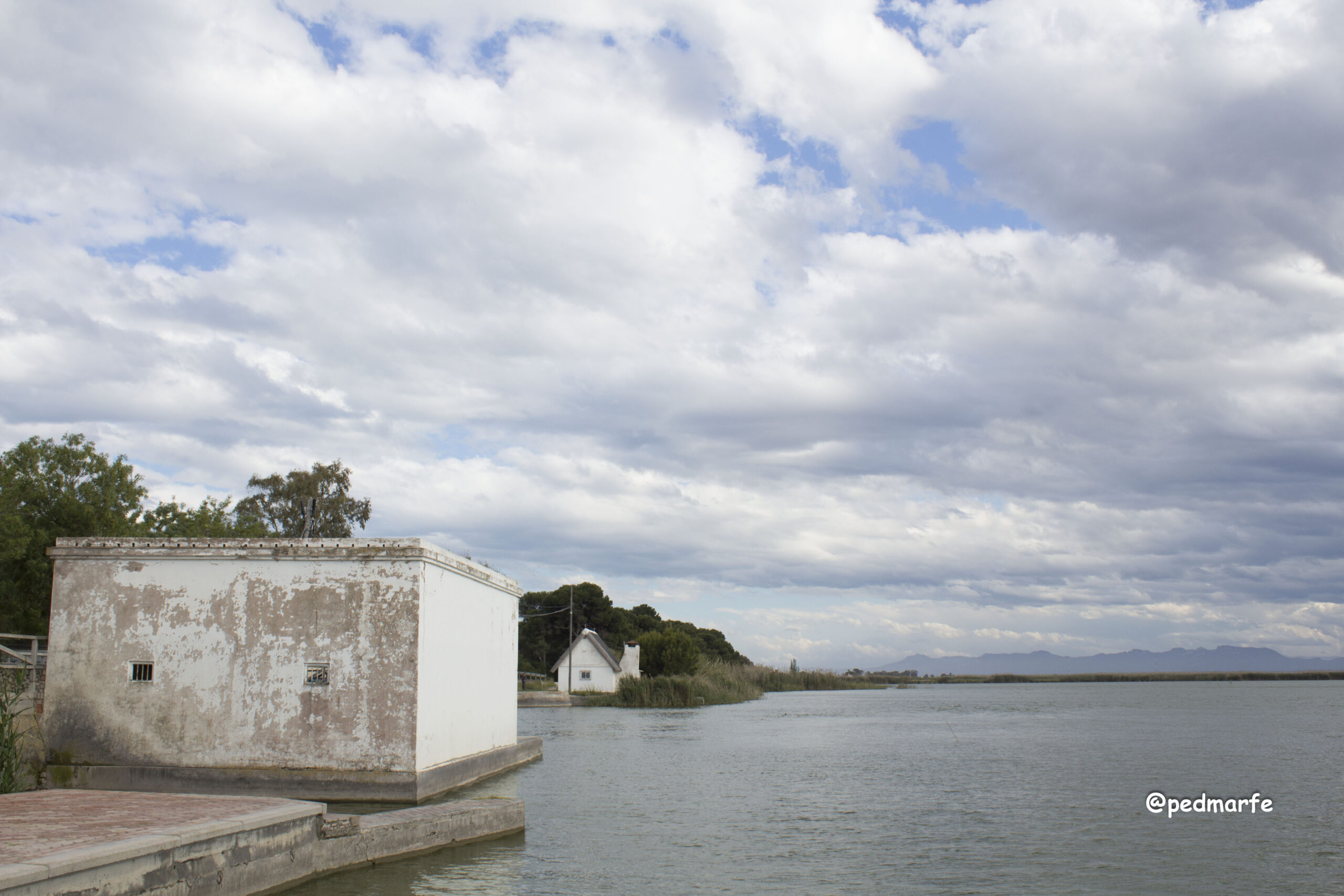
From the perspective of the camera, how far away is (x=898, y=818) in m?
15.1

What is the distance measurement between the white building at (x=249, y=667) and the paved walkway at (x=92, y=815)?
305 cm

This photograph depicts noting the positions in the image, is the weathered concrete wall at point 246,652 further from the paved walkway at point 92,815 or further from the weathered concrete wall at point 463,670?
the paved walkway at point 92,815

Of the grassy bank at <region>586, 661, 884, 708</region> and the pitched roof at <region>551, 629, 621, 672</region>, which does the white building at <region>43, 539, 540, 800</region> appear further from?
the pitched roof at <region>551, 629, 621, 672</region>

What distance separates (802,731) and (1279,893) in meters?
25.6

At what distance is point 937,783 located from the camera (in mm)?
19844

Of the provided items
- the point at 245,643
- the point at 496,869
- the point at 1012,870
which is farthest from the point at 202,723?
the point at 1012,870

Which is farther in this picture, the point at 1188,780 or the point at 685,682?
the point at 685,682

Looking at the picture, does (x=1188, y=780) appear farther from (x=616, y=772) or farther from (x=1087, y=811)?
(x=616, y=772)

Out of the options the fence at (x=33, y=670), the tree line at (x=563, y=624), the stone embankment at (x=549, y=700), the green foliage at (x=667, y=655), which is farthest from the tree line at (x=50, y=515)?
the tree line at (x=563, y=624)

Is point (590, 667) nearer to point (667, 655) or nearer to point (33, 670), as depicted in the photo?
point (667, 655)

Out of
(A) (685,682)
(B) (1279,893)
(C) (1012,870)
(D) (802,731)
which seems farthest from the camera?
(A) (685,682)

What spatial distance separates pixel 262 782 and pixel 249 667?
1.66 meters

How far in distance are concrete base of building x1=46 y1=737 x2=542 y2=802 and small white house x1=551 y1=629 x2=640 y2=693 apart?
1822 inches

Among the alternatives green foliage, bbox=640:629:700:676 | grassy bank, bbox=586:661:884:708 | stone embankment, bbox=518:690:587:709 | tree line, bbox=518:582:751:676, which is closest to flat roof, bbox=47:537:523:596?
stone embankment, bbox=518:690:587:709
